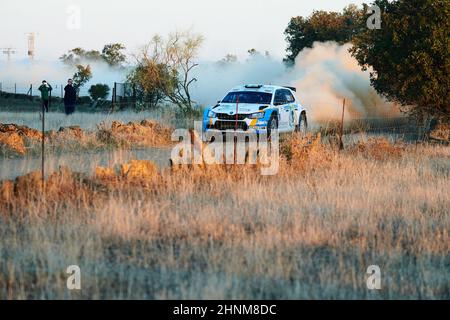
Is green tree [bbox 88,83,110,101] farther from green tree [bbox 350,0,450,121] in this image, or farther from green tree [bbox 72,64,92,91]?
green tree [bbox 350,0,450,121]

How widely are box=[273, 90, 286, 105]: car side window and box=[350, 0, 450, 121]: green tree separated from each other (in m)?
3.43

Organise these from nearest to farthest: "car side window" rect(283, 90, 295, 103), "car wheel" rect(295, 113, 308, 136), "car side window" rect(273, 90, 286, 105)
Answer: "car side window" rect(273, 90, 286, 105)
"car side window" rect(283, 90, 295, 103)
"car wheel" rect(295, 113, 308, 136)

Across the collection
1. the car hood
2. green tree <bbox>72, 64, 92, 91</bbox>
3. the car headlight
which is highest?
green tree <bbox>72, 64, 92, 91</bbox>

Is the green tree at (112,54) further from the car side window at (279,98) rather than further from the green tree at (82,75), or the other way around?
the car side window at (279,98)

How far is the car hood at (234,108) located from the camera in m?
20.2

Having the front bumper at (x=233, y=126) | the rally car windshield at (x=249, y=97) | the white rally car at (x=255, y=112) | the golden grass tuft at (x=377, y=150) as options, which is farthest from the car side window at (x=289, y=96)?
the golden grass tuft at (x=377, y=150)

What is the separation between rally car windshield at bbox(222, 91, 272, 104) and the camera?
835 inches

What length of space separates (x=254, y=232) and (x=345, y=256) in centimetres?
147

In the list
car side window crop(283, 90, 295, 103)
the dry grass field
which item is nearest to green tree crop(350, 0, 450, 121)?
car side window crop(283, 90, 295, 103)

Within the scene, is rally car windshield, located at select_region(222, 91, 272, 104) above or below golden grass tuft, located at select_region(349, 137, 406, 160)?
above

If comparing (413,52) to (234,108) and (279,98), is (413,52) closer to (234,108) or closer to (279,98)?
(279,98)

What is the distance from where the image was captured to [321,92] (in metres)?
36.0
